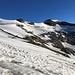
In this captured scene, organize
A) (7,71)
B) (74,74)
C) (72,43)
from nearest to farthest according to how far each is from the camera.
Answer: (7,71) < (74,74) < (72,43)

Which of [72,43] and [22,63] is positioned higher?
[72,43]

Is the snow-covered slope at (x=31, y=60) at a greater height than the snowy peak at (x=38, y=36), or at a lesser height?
lesser

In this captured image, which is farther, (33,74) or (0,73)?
(33,74)

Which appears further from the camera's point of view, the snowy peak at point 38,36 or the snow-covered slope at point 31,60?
the snowy peak at point 38,36

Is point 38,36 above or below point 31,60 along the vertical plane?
above

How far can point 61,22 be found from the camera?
113125 millimetres

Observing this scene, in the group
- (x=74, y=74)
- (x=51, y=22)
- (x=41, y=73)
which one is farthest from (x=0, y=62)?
(x=51, y=22)

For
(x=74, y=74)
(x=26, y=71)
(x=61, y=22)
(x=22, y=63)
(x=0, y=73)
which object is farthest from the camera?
(x=61, y=22)

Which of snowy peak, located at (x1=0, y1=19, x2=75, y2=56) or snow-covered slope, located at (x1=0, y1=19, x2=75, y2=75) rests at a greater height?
snowy peak, located at (x1=0, y1=19, x2=75, y2=56)

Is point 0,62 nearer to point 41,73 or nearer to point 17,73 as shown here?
point 17,73

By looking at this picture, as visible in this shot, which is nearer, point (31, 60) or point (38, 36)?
point (31, 60)

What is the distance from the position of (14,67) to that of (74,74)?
282 inches

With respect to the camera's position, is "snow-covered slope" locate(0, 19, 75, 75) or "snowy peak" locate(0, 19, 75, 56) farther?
"snowy peak" locate(0, 19, 75, 56)

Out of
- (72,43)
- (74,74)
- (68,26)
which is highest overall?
(68,26)
